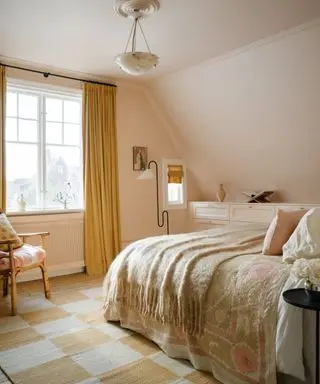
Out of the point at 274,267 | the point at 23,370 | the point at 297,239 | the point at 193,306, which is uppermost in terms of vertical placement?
the point at 297,239

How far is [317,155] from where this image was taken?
4.14 meters

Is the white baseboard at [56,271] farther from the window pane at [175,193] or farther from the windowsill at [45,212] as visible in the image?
the window pane at [175,193]

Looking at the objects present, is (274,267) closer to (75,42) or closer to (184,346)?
(184,346)

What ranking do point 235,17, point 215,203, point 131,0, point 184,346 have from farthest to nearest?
point 215,203 → point 235,17 → point 131,0 → point 184,346

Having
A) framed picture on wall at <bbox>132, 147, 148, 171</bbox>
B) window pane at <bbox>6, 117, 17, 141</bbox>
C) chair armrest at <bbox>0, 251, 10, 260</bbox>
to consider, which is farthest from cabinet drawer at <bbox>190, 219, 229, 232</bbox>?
chair armrest at <bbox>0, 251, 10, 260</bbox>

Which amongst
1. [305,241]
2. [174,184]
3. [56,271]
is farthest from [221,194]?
[305,241]

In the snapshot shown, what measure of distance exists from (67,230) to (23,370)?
8.10 feet

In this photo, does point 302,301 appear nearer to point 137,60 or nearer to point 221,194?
point 137,60

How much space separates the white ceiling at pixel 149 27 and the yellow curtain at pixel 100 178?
65cm

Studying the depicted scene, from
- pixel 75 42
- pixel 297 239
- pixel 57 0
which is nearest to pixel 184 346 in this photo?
pixel 297 239

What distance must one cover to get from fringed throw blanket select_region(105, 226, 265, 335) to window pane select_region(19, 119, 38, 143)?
233cm

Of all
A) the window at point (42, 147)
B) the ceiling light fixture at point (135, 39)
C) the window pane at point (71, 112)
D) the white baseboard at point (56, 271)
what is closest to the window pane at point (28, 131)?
the window at point (42, 147)

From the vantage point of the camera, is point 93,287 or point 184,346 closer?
point 184,346

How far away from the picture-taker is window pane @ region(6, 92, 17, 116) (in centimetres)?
432
